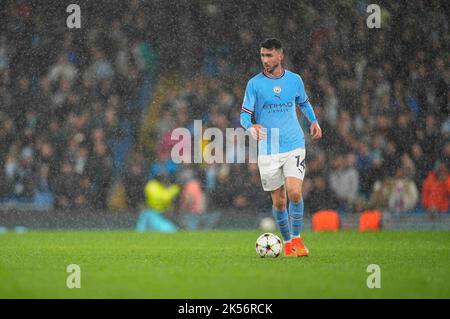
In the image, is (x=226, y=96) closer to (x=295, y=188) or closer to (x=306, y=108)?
(x=306, y=108)

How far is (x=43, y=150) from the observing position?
2014 centimetres

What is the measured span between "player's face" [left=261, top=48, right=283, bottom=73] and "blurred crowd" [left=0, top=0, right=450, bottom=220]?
7.55 meters

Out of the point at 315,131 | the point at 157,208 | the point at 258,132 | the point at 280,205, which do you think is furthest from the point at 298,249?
the point at 157,208

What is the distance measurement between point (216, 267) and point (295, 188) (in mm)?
1561

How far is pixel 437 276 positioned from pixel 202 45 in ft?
44.4

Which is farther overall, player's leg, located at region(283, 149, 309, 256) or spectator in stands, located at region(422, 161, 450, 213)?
spectator in stands, located at region(422, 161, 450, 213)

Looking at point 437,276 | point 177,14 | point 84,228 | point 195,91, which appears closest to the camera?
point 437,276

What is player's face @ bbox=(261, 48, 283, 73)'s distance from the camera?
1160 cm

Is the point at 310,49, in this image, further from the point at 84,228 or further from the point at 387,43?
the point at 84,228

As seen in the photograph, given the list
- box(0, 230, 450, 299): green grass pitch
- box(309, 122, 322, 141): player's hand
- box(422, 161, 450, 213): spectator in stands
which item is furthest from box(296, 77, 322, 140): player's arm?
box(422, 161, 450, 213): spectator in stands

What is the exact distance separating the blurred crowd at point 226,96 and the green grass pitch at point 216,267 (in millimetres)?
3250

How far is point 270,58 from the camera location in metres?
11.6

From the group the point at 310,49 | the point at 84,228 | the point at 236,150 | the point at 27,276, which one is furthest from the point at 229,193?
the point at 27,276

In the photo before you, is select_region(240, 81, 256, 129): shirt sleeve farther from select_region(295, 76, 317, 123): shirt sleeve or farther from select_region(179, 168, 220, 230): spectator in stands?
select_region(179, 168, 220, 230): spectator in stands
